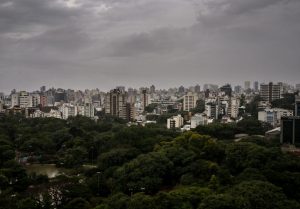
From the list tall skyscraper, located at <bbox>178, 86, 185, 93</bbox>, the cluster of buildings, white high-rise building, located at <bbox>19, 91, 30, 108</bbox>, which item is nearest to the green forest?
the cluster of buildings

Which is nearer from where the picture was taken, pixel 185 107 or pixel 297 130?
pixel 297 130

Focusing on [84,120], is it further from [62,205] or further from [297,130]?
[62,205]

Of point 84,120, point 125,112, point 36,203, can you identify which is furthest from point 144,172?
point 125,112

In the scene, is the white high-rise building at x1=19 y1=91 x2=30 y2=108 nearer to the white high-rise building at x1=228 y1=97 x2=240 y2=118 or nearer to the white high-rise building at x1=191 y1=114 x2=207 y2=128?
the white high-rise building at x1=228 y1=97 x2=240 y2=118

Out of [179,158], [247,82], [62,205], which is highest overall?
[247,82]

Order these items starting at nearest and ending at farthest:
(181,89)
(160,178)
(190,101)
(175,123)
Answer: (160,178), (175,123), (190,101), (181,89)

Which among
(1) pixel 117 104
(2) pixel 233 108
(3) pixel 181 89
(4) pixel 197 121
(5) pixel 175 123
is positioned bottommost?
(5) pixel 175 123

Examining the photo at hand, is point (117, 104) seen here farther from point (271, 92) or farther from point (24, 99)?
point (271, 92)

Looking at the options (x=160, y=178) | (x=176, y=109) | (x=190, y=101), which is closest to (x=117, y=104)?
(x=176, y=109)
